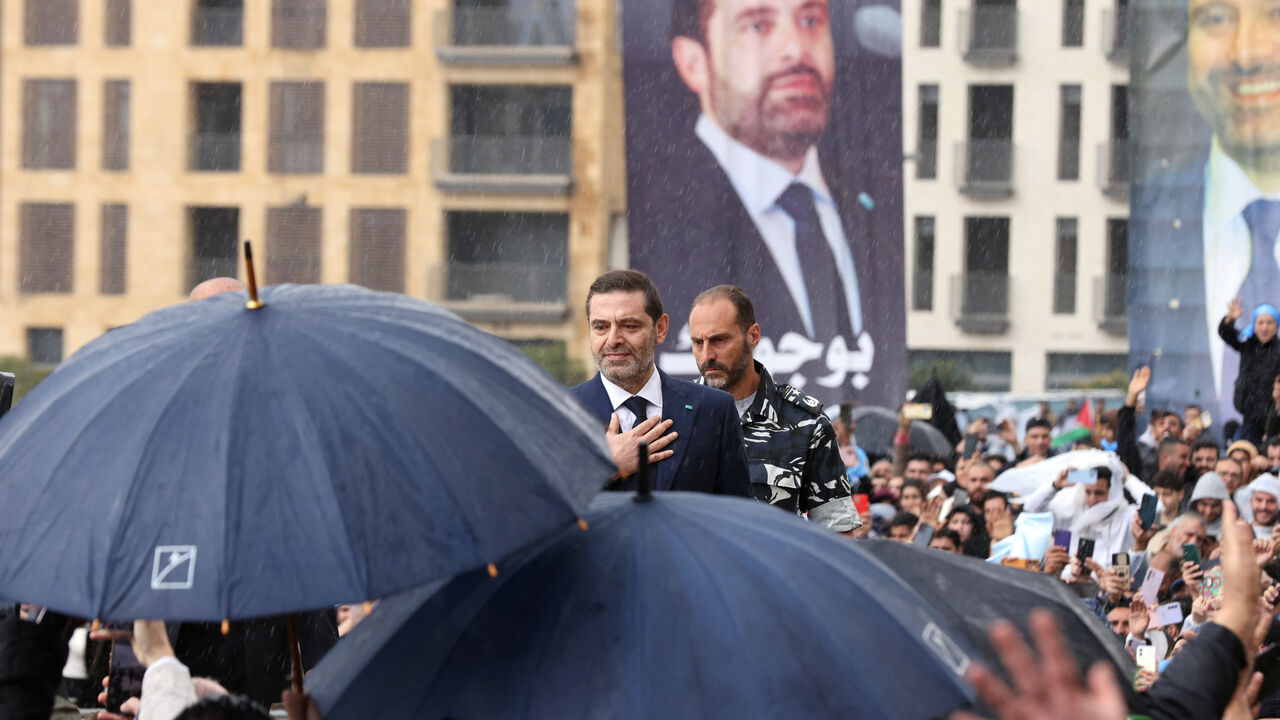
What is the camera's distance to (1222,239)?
13656 mm

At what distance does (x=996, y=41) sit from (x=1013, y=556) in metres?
31.3

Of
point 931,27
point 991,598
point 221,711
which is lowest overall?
point 221,711

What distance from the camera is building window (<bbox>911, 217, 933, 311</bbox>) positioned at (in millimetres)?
39875

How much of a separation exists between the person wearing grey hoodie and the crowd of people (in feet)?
0.04

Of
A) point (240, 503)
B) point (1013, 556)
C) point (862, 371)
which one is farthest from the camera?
point (862, 371)

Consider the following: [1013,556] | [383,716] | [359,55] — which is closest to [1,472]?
[383,716]

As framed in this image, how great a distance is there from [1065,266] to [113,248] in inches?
889

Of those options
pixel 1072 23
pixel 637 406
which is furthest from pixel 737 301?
pixel 1072 23

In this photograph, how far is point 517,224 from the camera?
3975 cm

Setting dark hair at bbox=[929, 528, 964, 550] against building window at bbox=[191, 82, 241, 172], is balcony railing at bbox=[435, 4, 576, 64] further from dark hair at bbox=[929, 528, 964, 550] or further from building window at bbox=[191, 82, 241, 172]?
dark hair at bbox=[929, 528, 964, 550]

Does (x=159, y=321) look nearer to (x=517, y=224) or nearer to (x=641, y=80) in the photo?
(x=641, y=80)

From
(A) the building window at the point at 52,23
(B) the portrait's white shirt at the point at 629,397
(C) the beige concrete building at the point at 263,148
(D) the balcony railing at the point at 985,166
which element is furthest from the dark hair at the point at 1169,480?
(A) the building window at the point at 52,23

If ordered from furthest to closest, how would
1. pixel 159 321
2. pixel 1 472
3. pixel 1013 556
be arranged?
pixel 1013 556
pixel 159 321
pixel 1 472

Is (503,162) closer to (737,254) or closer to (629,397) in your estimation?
(737,254)
